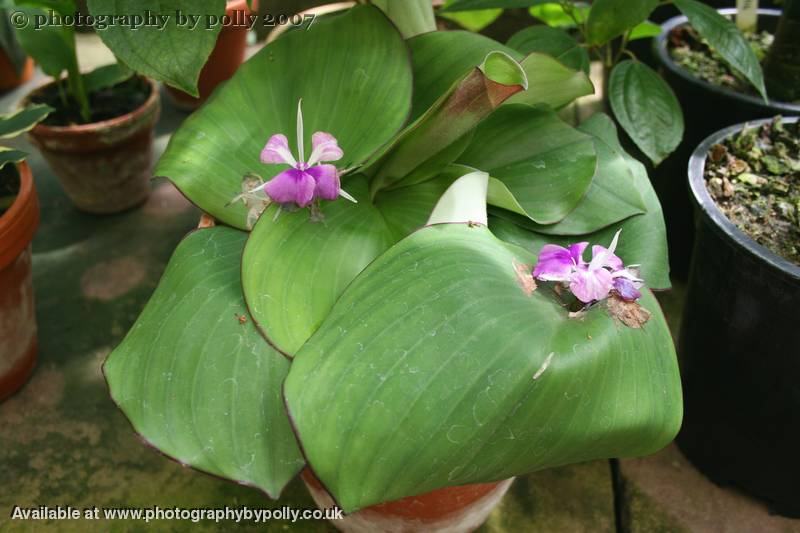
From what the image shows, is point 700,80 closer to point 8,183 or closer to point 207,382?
point 207,382

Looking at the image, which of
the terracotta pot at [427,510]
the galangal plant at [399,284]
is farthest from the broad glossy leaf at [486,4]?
the terracotta pot at [427,510]

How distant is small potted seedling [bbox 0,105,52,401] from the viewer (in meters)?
1.03

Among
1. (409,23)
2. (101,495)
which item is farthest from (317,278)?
(101,495)

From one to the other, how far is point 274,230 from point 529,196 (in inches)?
12.1

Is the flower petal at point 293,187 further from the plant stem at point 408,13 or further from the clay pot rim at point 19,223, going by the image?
the clay pot rim at point 19,223

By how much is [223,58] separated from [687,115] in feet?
3.88

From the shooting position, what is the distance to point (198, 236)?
0.78 metres

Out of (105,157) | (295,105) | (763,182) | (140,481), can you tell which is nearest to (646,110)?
(763,182)

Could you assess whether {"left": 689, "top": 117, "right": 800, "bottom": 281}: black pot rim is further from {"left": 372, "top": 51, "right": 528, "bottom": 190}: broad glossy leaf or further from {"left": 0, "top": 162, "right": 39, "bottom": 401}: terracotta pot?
{"left": 0, "top": 162, "right": 39, "bottom": 401}: terracotta pot

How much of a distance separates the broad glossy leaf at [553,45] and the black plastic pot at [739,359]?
222 millimetres

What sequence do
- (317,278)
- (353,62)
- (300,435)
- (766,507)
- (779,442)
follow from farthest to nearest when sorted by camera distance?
(766,507), (779,442), (353,62), (317,278), (300,435)

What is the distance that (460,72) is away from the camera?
Answer: 0.83 m

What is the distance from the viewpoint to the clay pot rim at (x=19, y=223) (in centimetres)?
101

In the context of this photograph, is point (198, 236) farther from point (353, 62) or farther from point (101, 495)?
point (101, 495)
